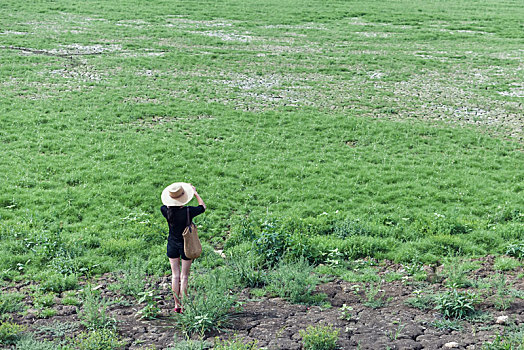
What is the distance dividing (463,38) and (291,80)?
16.4 metres

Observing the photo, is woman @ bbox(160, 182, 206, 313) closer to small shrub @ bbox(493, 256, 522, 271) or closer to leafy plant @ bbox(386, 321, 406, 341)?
leafy plant @ bbox(386, 321, 406, 341)

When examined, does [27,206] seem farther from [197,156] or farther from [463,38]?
[463,38]

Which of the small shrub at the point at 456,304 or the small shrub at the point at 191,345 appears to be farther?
the small shrub at the point at 456,304

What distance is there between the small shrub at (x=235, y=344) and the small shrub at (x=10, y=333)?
285cm

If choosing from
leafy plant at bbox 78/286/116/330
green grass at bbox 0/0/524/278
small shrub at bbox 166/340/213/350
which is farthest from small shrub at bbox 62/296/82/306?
small shrub at bbox 166/340/213/350

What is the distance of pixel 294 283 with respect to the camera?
8711mm

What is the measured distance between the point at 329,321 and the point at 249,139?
9376 mm

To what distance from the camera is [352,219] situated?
1183 cm

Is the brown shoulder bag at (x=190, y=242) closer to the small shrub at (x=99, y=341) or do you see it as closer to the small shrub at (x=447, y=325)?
the small shrub at (x=99, y=341)

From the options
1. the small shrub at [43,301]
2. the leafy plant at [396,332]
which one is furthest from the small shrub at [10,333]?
the leafy plant at [396,332]

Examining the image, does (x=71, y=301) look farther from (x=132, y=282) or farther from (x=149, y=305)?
(x=149, y=305)

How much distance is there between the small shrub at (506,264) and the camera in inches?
387

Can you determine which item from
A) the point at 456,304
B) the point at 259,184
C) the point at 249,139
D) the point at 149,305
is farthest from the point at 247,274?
the point at 249,139

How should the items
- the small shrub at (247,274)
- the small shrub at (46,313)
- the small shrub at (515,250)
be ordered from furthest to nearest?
the small shrub at (515,250) < the small shrub at (247,274) < the small shrub at (46,313)
